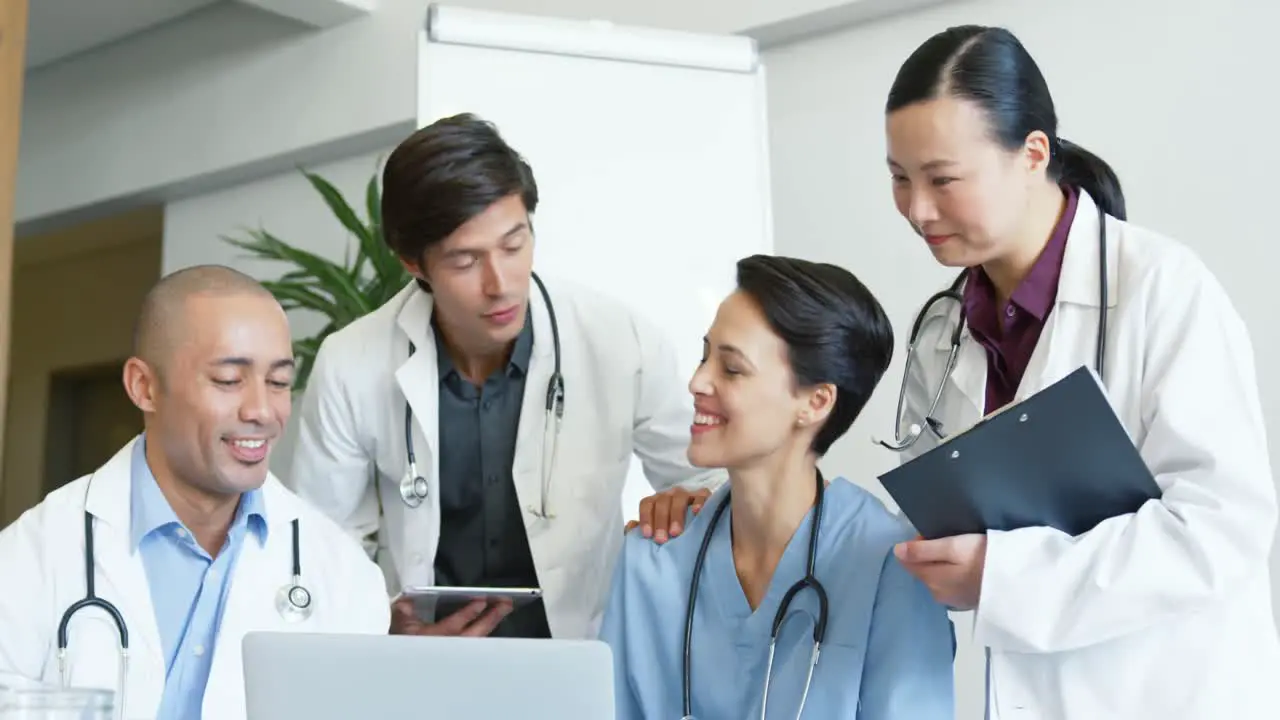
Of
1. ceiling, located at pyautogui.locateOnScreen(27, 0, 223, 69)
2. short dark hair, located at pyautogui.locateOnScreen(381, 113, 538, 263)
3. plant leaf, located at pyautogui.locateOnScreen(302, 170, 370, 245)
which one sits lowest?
short dark hair, located at pyautogui.locateOnScreen(381, 113, 538, 263)

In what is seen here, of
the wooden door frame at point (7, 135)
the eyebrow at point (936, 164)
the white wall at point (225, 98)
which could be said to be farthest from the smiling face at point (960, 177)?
the wooden door frame at point (7, 135)

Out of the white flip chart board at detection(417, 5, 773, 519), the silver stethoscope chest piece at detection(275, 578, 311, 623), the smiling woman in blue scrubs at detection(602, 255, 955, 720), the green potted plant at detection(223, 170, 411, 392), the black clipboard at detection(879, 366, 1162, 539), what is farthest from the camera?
the green potted plant at detection(223, 170, 411, 392)

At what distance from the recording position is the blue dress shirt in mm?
1726

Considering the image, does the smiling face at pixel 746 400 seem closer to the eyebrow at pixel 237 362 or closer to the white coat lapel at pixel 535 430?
the white coat lapel at pixel 535 430

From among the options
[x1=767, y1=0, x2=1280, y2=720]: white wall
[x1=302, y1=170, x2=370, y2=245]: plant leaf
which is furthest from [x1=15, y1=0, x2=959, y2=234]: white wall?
[x1=302, y1=170, x2=370, y2=245]: plant leaf

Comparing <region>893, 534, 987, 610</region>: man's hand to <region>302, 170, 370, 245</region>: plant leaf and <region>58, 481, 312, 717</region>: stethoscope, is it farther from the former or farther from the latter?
<region>302, 170, 370, 245</region>: plant leaf

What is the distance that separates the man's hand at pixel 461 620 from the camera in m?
2.01

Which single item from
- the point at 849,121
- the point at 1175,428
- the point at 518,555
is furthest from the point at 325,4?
the point at 1175,428

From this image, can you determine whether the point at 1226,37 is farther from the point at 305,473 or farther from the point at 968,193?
the point at 305,473

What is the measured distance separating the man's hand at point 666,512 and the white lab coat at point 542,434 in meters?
0.26

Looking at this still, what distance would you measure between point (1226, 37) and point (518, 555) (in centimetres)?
192

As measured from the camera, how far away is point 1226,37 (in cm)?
290

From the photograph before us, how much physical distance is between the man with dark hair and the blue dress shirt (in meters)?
0.41

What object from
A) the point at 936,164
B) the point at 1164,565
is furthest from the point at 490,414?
the point at 1164,565
